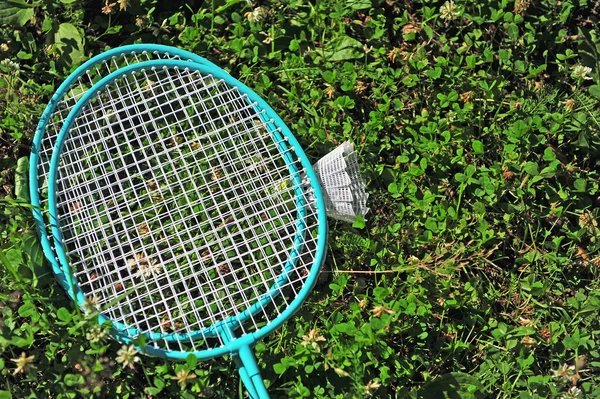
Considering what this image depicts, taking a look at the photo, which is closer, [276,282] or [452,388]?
[276,282]

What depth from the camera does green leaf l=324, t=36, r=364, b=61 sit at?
117 inches

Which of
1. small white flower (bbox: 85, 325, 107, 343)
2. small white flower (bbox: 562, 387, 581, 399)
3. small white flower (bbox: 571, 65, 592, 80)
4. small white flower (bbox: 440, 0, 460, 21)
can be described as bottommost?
small white flower (bbox: 562, 387, 581, 399)

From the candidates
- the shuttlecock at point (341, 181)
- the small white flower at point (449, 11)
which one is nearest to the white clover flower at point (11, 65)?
the shuttlecock at point (341, 181)

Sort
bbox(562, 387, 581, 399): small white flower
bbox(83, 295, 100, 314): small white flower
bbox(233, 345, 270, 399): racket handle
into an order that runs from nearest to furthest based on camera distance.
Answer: bbox(83, 295, 100, 314): small white flower → bbox(233, 345, 270, 399): racket handle → bbox(562, 387, 581, 399): small white flower

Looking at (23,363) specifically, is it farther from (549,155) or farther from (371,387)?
(549,155)

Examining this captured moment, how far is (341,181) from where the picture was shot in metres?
2.58

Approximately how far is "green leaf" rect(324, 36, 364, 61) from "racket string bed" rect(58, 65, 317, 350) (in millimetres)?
469

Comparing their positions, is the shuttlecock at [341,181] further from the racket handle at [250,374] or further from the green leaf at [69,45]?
the green leaf at [69,45]

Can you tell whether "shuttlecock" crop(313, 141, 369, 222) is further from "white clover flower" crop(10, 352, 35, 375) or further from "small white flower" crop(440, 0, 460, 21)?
"white clover flower" crop(10, 352, 35, 375)

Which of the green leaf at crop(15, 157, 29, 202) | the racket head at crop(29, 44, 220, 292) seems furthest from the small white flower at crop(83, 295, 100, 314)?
the green leaf at crop(15, 157, 29, 202)

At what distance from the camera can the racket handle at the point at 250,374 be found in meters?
2.29

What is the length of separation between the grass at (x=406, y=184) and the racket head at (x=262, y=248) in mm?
167

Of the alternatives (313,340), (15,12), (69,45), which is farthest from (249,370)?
(15,12)

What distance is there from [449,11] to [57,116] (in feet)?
5.37
